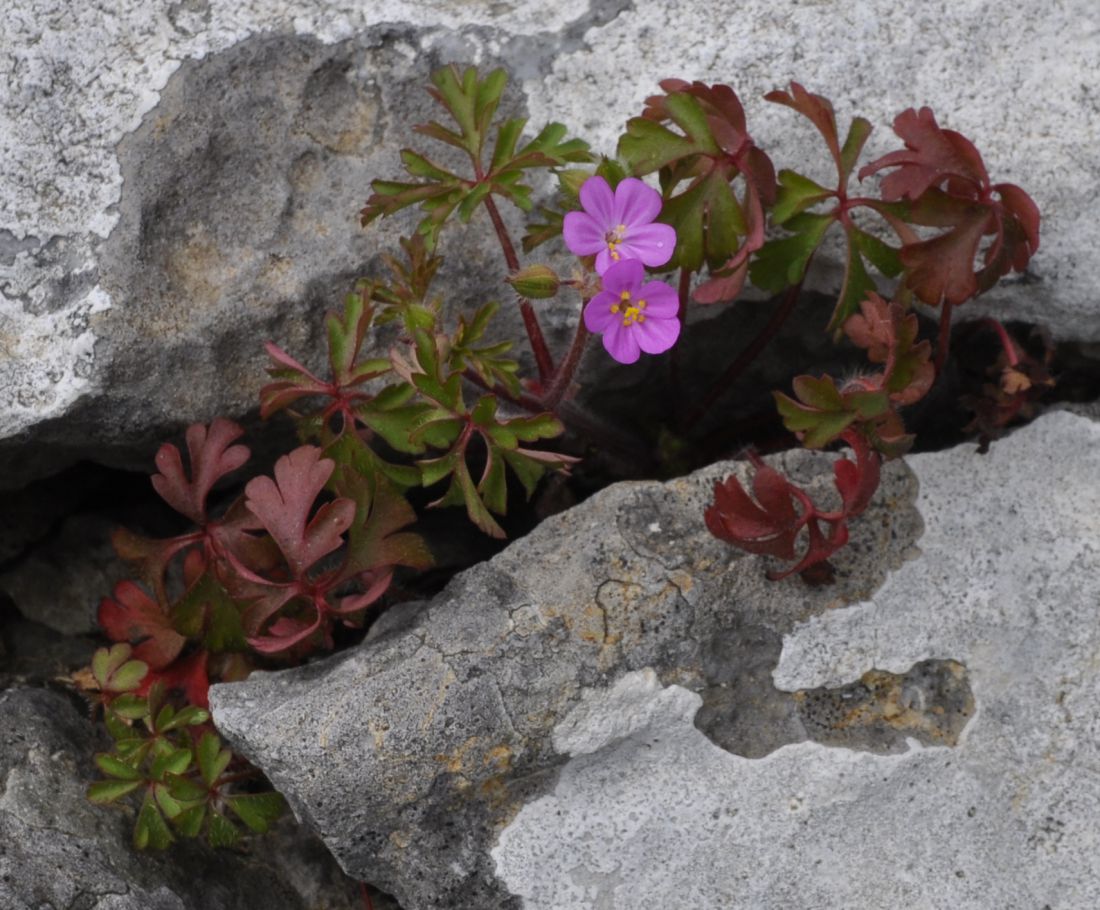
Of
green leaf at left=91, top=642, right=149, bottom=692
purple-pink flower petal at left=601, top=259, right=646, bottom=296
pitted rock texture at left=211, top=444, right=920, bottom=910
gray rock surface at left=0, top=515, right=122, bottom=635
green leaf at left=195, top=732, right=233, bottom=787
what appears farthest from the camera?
gray rock surface at left=0, top=515, right=122, bottom=635

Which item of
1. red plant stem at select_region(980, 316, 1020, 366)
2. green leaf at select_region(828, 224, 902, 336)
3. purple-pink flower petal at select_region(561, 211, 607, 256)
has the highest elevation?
purple-pink flower petal at select_region(561, 211, 607, 256)

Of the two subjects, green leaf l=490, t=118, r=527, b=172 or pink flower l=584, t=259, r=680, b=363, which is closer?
pink flower l=584, t=259, r=680, b=363

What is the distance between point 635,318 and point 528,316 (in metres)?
0.40

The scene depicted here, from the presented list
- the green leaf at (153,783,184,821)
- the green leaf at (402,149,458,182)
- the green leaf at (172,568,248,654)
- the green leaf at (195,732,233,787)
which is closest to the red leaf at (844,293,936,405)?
the green leaf at (402,149,458,182)

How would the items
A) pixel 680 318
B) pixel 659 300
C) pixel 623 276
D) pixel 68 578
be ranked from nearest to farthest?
pixel 623 276
pixel 659 300
pixel 680 318
pixel 68 578

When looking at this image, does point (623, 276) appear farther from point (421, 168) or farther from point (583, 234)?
point (421, 168)

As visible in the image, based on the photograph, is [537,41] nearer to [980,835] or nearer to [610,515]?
[610,515]

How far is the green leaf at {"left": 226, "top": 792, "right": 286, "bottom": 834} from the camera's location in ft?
8.72

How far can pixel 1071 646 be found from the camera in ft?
8.55

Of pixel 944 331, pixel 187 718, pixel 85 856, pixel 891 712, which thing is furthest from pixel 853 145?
pixel 85 856

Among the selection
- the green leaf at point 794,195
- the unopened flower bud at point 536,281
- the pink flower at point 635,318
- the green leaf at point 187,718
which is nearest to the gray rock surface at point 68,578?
the green leaf at point 187,718

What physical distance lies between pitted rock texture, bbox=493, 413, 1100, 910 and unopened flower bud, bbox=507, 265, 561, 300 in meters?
0.83

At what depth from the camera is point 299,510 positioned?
2.52 m

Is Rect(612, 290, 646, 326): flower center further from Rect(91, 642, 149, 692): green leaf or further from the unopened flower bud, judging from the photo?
Rect(91, 642, 149, 692): green leaf
